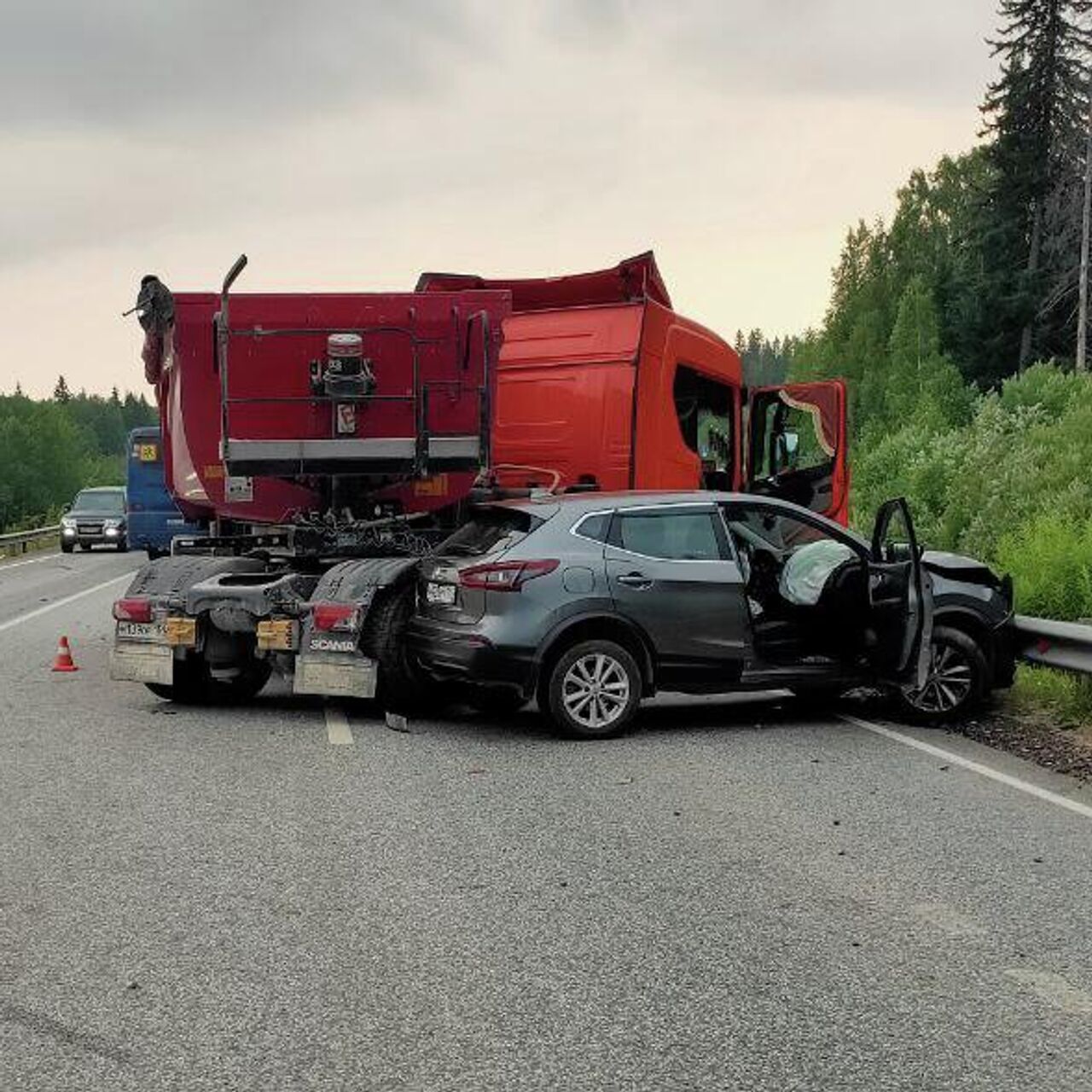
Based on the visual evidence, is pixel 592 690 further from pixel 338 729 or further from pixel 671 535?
pixel 338 729

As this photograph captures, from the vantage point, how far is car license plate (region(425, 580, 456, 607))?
9.48m

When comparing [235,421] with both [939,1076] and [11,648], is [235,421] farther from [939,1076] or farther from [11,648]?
[939,1076]

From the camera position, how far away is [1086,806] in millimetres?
7250

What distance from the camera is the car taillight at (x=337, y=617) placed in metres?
9.80

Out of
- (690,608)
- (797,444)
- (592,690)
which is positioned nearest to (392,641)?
(592,690)

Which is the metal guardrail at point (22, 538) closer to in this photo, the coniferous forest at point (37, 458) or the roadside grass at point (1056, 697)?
the roadside grass at point (1056, 697)

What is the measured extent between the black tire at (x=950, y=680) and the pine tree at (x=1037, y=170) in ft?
143

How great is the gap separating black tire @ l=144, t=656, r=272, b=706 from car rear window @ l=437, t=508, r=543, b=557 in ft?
6.63

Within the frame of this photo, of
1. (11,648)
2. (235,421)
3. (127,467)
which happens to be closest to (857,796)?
(235,421)

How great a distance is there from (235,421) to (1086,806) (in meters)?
6.67

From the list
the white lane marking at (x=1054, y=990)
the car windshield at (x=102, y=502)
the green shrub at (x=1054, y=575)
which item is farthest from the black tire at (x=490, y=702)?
the car windshield at (x=102, y=502)


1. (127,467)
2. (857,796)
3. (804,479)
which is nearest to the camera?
(857,796)

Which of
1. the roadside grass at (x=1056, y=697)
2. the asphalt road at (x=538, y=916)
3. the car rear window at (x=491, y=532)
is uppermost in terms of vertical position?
the car rear window at (x=491, y=532)

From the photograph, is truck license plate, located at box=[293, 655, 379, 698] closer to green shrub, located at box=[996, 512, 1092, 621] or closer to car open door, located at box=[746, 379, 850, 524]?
car open door, located at box=[746, 379, 850, 524]
